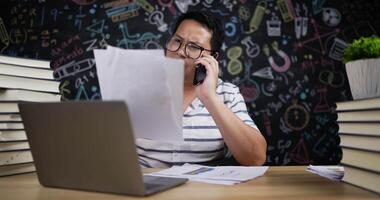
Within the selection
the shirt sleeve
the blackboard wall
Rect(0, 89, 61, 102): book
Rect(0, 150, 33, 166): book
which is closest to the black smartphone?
the shirt sleeve

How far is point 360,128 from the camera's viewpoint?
803 millimetres

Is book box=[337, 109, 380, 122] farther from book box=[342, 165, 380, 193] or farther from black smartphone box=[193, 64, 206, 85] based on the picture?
black smartphone box=[193, 64, 206, 85]

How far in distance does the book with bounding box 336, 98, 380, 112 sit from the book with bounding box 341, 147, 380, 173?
0.29ft

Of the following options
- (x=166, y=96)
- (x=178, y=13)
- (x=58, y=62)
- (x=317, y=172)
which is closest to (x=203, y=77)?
(x=317, y=172)

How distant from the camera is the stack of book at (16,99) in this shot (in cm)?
96

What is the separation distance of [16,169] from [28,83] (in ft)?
0.74

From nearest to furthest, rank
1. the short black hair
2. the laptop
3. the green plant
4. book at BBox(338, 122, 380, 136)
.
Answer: the laptop
book at BBox(338, 122, 380, 136)
the green plant
the short black hair

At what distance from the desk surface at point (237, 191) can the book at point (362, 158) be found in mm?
51

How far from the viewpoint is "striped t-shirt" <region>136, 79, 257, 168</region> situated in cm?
146

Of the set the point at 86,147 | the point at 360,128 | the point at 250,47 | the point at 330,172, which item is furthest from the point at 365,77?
the point at 250,47

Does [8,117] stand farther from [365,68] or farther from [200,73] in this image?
[365,68]

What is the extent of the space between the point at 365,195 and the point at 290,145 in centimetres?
169

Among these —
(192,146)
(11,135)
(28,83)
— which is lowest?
(192,146)

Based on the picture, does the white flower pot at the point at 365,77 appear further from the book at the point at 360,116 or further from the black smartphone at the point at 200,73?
the black smartphone at the point at 200,73
